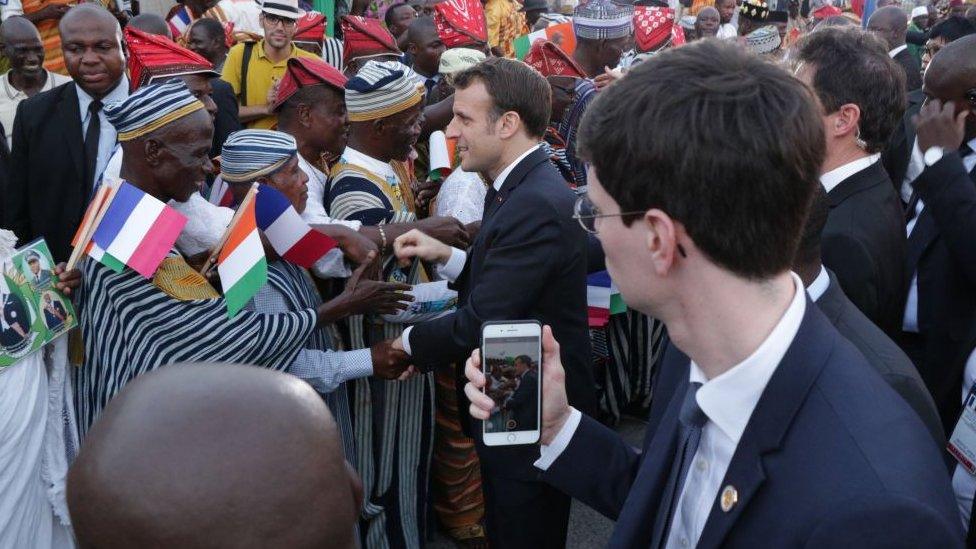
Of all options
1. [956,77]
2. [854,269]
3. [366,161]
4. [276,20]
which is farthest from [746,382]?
[276,20]

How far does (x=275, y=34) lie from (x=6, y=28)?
175 cm

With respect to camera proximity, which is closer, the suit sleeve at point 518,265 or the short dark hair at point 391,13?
the suit sleeve at point 518,265

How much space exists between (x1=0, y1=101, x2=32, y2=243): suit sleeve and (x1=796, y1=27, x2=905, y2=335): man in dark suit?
3598mm

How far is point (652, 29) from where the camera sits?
7723 mm

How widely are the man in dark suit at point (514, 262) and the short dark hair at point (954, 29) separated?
497 cm

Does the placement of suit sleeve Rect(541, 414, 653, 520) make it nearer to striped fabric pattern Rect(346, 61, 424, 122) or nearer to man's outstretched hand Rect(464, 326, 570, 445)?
man's outstretched hand Rect(464, 326, 570, 445)

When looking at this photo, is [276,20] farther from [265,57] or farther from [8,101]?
[8,101]

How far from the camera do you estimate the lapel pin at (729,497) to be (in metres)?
1.28

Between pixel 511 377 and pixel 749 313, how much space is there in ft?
2.48

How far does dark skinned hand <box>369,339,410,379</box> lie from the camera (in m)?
3.08

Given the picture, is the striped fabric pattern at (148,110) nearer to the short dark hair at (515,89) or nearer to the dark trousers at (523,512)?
the short dark hair at (515,89)

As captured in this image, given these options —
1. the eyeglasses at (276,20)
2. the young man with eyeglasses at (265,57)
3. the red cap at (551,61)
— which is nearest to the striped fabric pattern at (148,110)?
the red cap at (551,61)

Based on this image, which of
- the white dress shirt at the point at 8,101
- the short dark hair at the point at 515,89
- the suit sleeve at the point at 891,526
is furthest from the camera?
the white dress shirt at the point at 8,101

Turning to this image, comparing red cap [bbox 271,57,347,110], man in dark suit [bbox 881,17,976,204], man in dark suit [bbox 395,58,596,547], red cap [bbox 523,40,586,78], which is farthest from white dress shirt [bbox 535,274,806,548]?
red cap [bbox 523,40,586,78]
